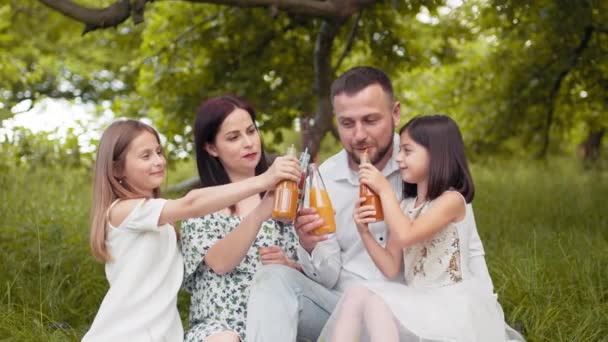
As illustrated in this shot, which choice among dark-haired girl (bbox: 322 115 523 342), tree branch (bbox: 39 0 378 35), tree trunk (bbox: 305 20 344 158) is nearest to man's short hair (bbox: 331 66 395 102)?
dark-haired girl (bbox: 322 115 523 342)

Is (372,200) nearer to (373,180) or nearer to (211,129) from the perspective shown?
(373,180)

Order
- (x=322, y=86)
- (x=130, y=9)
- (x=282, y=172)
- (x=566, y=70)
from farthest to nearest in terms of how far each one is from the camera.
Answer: (x=566, y=70)
(x=322, y=86)
(x=130, y=9)
(x=282, y=172)

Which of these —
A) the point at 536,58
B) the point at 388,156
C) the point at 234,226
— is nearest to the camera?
the point at 234,226

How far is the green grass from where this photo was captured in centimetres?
347

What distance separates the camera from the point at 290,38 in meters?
6.76

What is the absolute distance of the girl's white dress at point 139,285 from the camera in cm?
272

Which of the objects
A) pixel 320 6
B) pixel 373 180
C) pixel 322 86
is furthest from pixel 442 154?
Answer: pixel 322 86

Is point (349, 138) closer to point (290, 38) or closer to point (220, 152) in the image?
point (220, 152)

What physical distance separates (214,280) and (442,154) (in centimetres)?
108

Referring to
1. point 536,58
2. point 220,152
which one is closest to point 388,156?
point 220,152

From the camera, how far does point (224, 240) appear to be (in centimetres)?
275

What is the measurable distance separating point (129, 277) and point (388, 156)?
1270 mm

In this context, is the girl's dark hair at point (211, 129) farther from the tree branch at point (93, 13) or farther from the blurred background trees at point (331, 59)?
the blurred background trees at point (331, 59)

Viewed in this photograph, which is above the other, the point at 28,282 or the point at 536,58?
the point at 536,58
